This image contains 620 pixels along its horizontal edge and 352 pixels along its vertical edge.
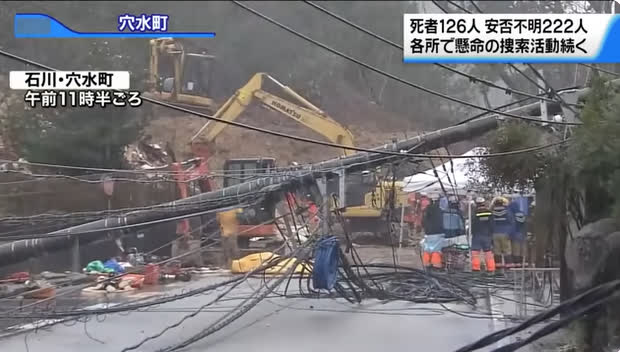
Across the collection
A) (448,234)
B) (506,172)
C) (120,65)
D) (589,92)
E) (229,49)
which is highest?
(229,49)

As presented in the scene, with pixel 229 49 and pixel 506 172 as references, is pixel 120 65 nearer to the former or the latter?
pixel 229 49

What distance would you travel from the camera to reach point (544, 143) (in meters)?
7.34

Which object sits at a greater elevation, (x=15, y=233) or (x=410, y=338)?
(x=15, y=233)

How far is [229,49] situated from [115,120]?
335 cm

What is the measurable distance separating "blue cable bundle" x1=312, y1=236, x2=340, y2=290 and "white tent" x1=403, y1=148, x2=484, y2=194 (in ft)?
5.34

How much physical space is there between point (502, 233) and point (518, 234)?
24 cm

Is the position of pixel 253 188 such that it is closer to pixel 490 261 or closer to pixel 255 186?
pixel 255 186

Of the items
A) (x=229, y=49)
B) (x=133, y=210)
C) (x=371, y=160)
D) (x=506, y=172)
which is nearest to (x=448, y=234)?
(x=371, y=160)

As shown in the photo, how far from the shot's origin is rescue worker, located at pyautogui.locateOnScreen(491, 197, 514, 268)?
33.2 feet
